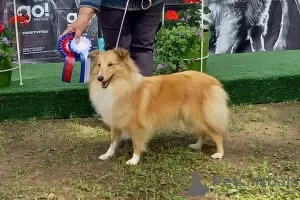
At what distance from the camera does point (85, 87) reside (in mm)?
5016

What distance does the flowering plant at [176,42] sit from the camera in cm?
532

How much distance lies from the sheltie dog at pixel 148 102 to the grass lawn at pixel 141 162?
0.22m

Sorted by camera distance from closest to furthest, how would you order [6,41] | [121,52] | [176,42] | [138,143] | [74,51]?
[121,52], [138,143], [74,51], [6,41], [176,42]

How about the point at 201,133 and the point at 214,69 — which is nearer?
the point at 201,133

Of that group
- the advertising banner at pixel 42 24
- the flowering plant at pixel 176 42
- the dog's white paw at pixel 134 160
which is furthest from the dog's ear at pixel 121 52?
the advertising banner at pixel 42 24

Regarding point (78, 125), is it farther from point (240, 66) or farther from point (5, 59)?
point (240, 66)

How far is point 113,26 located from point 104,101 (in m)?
0.80

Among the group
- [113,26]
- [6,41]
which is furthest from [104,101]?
[6,41]

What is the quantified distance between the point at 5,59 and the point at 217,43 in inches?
134

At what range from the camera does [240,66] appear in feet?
20.1

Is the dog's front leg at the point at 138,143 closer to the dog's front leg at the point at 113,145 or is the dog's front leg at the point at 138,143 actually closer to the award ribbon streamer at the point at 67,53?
the dog's front leg at the point at 113,145

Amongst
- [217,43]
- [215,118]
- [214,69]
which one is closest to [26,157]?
[215,118]

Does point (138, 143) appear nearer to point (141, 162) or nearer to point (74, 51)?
point (141, 162)

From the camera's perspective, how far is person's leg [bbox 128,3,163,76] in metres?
4.12
